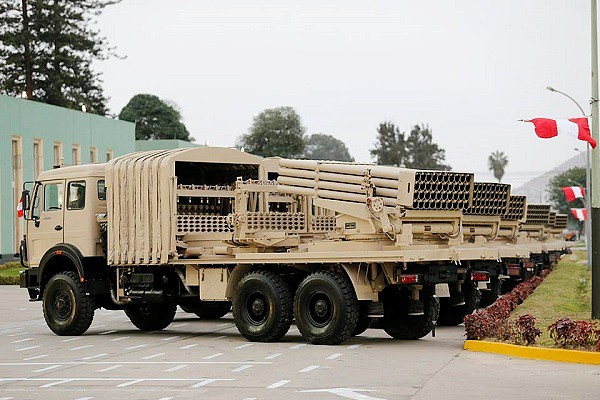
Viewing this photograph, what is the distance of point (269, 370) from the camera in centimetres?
1570

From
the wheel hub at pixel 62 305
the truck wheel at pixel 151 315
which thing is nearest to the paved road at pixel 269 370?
the wheel hub at pixel 62 305

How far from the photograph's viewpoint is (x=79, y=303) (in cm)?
2231

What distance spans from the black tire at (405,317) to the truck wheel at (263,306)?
183cm

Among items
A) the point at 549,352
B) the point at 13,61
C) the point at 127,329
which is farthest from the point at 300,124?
the point at 549,352

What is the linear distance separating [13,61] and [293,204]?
2428 inches

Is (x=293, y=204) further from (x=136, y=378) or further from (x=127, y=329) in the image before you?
(x=136, y=378)

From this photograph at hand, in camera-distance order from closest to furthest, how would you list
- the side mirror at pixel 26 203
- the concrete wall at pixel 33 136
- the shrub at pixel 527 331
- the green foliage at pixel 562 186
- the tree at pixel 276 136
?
1. the shrub at pixel 527 331
2. the side mirror at pixel 26 203
3. the concrete wall at pixel 33 136
4. the tree at pixel 276 136
5. the green foliage at pixel 562 186

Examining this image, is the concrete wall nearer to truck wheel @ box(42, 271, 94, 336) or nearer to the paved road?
truck wheel @ box(42, 271, 94, 336)

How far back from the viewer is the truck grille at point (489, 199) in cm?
2084

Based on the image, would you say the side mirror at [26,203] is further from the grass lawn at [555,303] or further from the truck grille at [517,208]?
the truck grille at [517,208]

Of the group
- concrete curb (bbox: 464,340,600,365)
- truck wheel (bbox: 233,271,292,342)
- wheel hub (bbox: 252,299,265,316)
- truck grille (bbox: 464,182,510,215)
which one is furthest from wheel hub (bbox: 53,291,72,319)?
concrete curb (bbox: 464,340,600,365)

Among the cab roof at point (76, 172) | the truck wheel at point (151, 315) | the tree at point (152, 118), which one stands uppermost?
the tree at point (152, 118)

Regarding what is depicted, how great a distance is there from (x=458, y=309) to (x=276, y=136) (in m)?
79.8

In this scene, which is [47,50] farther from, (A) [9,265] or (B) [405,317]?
(B) [405,317]
